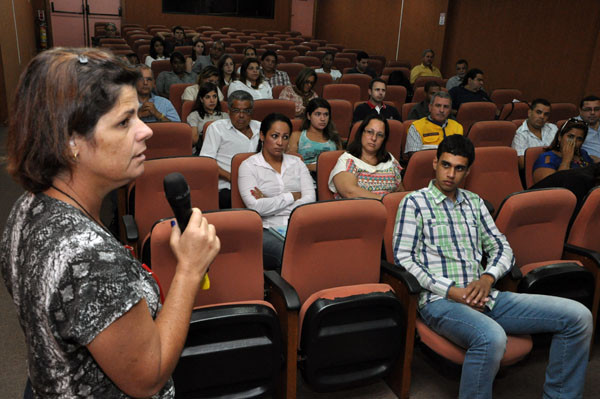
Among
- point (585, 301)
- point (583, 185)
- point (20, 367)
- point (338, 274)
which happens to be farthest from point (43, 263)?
point (583, 185)

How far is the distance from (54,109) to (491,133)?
13.8 feet

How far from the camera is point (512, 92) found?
24.0 ft

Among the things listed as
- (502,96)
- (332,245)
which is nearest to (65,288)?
(332,245)

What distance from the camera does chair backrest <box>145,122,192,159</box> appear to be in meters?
3.57

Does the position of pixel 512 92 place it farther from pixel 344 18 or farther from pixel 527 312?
pixel 344 18

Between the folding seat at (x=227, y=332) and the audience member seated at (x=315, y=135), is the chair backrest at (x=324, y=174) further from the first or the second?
the folding seat at (x=227, y=332)

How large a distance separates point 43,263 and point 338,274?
1640 mm

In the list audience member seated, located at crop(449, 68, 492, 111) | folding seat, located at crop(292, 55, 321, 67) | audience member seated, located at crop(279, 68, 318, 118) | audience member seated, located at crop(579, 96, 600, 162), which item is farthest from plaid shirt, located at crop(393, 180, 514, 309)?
folding seat, located at crop(292, 55, 321, 67)

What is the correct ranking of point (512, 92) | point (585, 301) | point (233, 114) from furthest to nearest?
point (512, 92) < point (233, 114) < point (585, 301)

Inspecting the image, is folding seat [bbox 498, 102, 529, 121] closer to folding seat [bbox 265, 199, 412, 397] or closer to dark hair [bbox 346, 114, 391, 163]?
dark hair [bbox 346, 114, 391, 163]

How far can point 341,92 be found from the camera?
629cm

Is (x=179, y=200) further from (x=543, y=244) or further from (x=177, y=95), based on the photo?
(x=177, y=95)

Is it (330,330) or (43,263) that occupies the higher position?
(43,263)

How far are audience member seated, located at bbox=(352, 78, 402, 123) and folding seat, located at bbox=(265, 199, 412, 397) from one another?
3.14 metres
